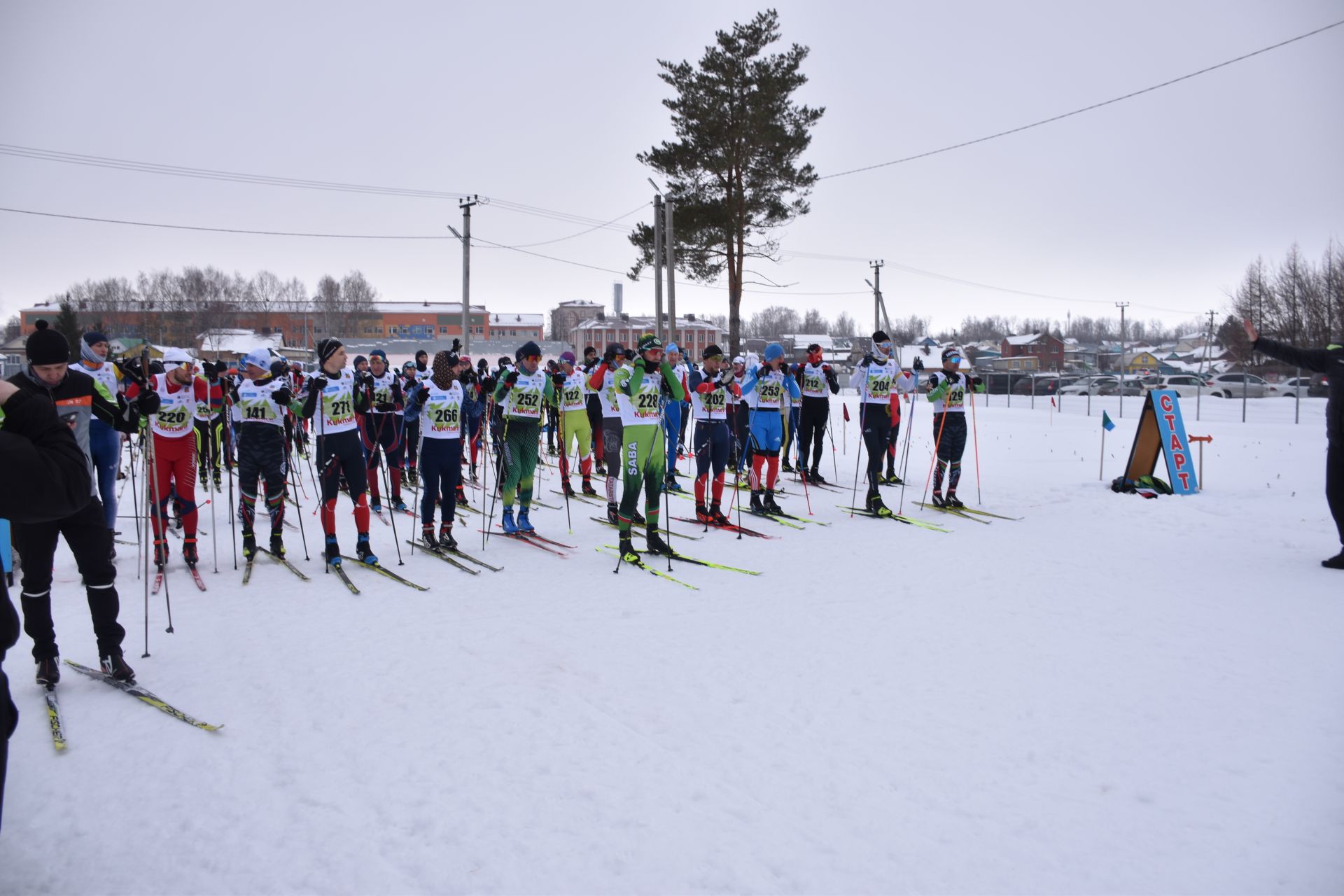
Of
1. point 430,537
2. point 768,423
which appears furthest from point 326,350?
point 768,423

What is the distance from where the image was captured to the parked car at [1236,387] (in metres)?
30.6

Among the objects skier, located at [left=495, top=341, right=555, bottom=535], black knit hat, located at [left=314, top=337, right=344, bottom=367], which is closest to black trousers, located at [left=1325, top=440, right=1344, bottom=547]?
skier, located at [left=495, top=341, right=555, bottom=535]

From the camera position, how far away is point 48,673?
4086mm

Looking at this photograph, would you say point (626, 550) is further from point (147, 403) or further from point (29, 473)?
point (29, 473)

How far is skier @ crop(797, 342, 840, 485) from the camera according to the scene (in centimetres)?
1124

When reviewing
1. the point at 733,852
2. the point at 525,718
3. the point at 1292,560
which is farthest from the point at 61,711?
the point at 1292,560

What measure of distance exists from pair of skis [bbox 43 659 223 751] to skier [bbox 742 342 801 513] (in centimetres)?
679

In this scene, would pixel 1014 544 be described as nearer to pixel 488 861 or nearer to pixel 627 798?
pixel 627 798

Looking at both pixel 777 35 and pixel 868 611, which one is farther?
pixel 777 35

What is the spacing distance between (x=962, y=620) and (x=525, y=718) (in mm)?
3220

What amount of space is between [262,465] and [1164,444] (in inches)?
448

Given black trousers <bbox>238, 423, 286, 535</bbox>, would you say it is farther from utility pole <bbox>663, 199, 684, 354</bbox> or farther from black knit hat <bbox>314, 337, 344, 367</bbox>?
utility pole <bbox>663, 199, 684, 354</bbox>

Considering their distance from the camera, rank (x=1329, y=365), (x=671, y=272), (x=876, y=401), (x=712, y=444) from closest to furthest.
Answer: (x=1329, y=365)
(x=712, y=444)
(x=876, y=401)
(x=671, y=272)

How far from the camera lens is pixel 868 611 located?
222 inches
